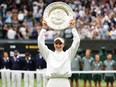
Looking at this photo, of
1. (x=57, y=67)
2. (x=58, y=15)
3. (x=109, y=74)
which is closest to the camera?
(x=57, y=67)

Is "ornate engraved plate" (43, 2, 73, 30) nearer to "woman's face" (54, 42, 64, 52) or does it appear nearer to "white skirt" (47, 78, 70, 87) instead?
"woman's face" (54, 42, 64, 52)

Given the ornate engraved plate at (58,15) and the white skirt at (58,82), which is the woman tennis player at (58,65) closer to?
the white skirt at (58,82)

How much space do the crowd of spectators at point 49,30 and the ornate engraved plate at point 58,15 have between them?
15407mm

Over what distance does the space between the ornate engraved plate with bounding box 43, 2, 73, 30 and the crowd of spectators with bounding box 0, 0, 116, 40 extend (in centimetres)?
1541

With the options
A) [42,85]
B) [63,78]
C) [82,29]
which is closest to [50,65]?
[63,78]

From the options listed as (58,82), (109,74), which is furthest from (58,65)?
(109,74)

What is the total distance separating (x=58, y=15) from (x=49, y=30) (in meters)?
16.1

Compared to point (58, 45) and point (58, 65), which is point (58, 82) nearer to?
point (58, 65)

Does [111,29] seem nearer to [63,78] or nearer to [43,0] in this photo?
[43,0]

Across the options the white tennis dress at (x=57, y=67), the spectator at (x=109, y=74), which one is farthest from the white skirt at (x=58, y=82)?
the spectator at (x=109, y=74)

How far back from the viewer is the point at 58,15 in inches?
539

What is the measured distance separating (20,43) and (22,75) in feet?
35.7

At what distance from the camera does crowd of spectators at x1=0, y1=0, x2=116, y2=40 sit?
30.1 m

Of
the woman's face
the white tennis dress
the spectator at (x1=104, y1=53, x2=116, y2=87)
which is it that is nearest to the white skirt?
the white tennis dress
